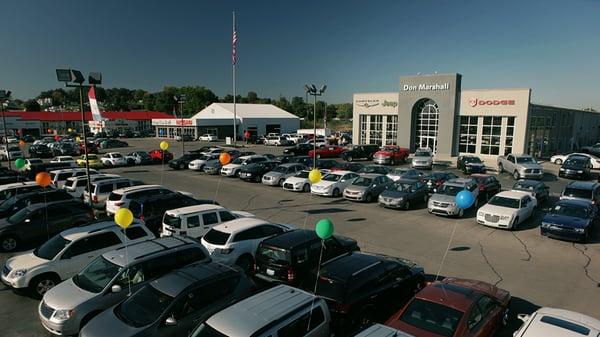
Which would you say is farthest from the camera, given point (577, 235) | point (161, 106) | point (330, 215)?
point (161, 106)

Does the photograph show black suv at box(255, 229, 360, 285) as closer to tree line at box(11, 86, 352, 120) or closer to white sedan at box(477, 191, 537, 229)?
white sedan at box(477, 191, 537, 229)

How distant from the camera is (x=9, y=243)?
13.5m

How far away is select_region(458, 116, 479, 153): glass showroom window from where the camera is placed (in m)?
41.6

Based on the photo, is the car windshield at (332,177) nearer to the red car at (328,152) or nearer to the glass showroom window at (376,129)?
the red car at (328,152)

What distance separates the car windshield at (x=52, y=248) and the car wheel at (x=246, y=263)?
4.89m

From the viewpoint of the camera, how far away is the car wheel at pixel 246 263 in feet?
38.0

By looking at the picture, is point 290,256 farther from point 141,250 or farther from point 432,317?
point 432,317

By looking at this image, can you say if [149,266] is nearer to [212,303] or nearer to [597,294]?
[212,303]

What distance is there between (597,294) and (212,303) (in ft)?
32.4

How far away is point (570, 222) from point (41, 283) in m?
17.4

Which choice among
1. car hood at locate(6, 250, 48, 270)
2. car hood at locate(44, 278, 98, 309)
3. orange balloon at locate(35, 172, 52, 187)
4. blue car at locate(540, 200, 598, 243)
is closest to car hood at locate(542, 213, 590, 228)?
blue car at locate(540, 200, 598, 243)

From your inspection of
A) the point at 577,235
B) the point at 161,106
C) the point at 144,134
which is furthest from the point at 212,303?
the point at 161,106

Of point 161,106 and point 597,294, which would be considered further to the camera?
point 161,106

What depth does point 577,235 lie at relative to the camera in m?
13.9
